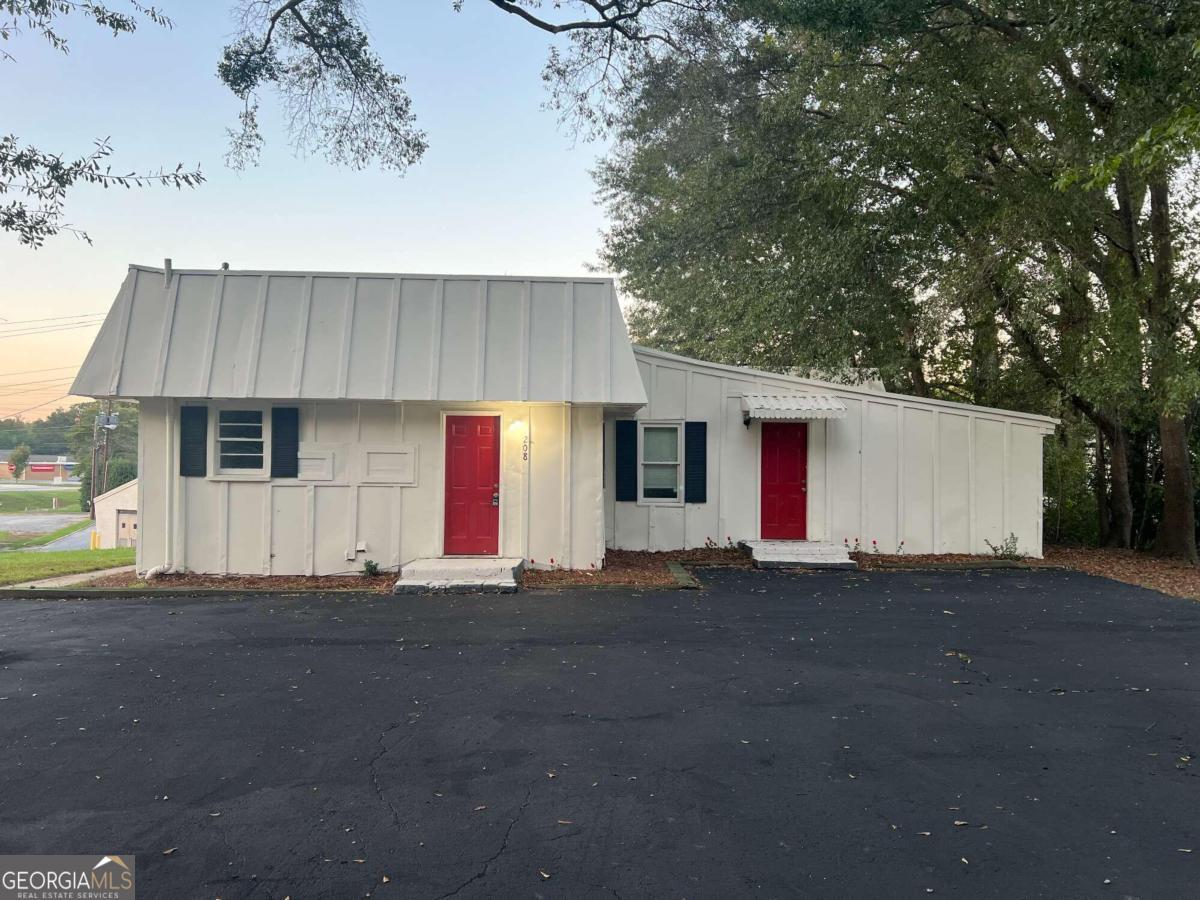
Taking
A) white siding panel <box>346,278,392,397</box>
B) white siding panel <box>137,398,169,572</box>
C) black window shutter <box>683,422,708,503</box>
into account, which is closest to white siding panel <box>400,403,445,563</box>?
white siding panel <box>346,278,392,397</box>

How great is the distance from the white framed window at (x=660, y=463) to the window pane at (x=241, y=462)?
5666 millimetres

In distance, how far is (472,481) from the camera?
30.1 feet

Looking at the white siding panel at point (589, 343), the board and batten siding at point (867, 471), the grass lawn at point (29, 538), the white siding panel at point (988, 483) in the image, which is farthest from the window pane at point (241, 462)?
the grass lawn at point (29, 538)

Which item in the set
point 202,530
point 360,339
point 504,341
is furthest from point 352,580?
point 504,341

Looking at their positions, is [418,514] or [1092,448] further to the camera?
[1092,448]

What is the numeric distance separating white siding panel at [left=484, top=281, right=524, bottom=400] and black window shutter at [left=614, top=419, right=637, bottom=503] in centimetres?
262

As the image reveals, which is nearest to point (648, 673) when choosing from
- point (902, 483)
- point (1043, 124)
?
point (902, 483)

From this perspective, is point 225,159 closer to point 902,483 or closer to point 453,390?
point 453,390

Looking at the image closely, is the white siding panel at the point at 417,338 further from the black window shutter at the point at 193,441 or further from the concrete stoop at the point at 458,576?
the black window shutter at the point at 193,441

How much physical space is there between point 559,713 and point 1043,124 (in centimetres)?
1152

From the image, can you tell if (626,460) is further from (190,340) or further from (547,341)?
(190,340)

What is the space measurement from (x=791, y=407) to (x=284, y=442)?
7.41 meters

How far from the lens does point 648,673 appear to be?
5.01m

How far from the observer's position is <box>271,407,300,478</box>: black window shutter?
29.2ft
